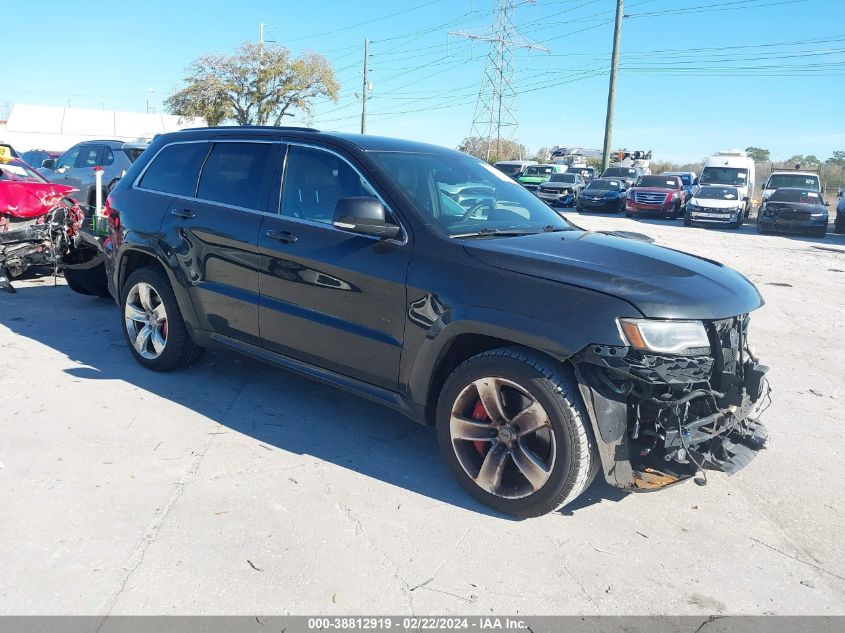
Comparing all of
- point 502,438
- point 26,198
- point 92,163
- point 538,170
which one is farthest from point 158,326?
point 538,170

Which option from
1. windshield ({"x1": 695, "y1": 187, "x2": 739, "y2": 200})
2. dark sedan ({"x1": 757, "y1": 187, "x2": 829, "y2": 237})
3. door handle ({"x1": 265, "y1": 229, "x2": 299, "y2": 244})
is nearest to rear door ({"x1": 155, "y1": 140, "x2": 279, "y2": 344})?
door handle ({"x1": 265, "y1": 229, "x2": 299, "y2": 244})

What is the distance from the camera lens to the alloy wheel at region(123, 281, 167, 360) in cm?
520

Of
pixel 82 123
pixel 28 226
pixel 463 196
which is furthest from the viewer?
pixel 82 123

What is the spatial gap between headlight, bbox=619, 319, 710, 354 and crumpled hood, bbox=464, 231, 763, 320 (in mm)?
43

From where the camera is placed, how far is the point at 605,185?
1085 inches

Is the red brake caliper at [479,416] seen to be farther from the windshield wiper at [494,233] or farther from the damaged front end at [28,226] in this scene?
the damaged front end at [28,226]

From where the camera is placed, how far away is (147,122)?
229 ft

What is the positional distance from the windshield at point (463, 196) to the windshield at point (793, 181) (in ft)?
72.7

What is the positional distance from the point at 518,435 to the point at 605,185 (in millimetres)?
25837

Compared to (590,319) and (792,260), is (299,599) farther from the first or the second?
(792,260)

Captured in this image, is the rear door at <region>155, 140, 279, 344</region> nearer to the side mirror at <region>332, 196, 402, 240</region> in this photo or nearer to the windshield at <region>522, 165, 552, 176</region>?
the side mirror at <region>332, 196, 402, 240</region>

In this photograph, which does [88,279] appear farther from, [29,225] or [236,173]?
[236,173]

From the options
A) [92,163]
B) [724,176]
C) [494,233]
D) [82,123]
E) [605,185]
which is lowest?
[494,233]
